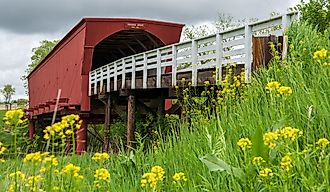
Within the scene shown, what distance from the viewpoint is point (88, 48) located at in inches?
744

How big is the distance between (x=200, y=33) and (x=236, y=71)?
28422 millimetres

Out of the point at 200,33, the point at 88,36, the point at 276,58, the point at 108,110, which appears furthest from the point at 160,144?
the point at 200,33

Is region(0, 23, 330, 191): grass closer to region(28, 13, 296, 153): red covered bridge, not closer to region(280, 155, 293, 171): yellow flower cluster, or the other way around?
region(280, 155, 293, 171): yellow flower cluster

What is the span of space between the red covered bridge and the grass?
5.31 ft

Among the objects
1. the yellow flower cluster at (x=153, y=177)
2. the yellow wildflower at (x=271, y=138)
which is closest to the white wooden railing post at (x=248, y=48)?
the yellow flower cluster at (x=153, y=177)

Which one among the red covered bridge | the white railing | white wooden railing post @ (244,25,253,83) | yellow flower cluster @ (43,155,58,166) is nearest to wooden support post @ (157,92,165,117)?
the red covered bridge

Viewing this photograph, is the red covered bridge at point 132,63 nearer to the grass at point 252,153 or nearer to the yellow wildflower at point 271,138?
the grass at point 252,153

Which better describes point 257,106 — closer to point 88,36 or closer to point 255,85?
point 255,85

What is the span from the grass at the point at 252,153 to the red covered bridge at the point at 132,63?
1617mm

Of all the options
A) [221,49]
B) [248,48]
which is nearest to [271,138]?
[248,48]

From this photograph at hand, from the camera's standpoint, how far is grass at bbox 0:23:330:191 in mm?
2818

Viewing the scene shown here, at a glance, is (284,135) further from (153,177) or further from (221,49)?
(221,49)

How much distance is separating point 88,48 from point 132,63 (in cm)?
412

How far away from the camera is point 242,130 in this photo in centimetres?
450
